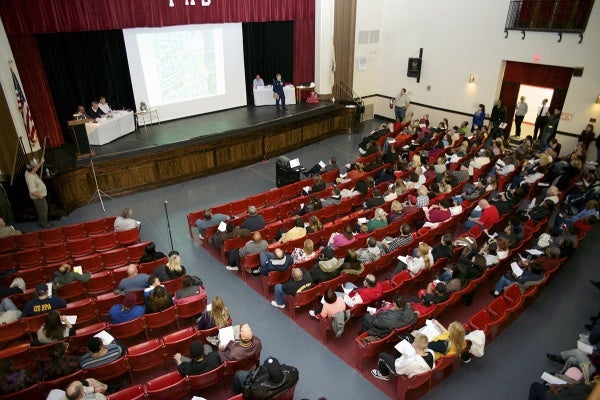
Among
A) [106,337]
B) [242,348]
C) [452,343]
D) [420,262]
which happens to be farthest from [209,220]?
[452,343]

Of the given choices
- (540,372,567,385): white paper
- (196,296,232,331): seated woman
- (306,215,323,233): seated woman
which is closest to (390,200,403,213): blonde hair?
(306,215,323,233): seated woman

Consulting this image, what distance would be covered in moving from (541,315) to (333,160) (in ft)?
19.9

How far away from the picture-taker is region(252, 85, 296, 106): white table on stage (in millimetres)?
15398

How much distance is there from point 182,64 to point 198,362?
1082 centimetres

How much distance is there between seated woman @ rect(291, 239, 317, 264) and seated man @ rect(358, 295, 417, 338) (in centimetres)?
182

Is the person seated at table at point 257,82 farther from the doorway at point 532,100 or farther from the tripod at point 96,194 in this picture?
the doorway at point 532,100

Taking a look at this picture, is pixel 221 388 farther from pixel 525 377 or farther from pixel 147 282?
pixel 525 377

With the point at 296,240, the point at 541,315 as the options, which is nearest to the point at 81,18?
the point at 296,240

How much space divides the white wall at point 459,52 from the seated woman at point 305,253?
A: 10481mm

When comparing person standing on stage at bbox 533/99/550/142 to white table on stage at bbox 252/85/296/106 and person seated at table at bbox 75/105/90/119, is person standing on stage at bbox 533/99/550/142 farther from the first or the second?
person seated at table at bbox 75/105/90/119

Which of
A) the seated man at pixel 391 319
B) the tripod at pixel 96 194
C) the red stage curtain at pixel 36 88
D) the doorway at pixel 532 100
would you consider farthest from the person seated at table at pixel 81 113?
the doorway at pixel 532 100

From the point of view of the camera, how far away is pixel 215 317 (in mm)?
5664

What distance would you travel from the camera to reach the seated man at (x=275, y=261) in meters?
7.03

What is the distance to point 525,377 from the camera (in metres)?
5.84
